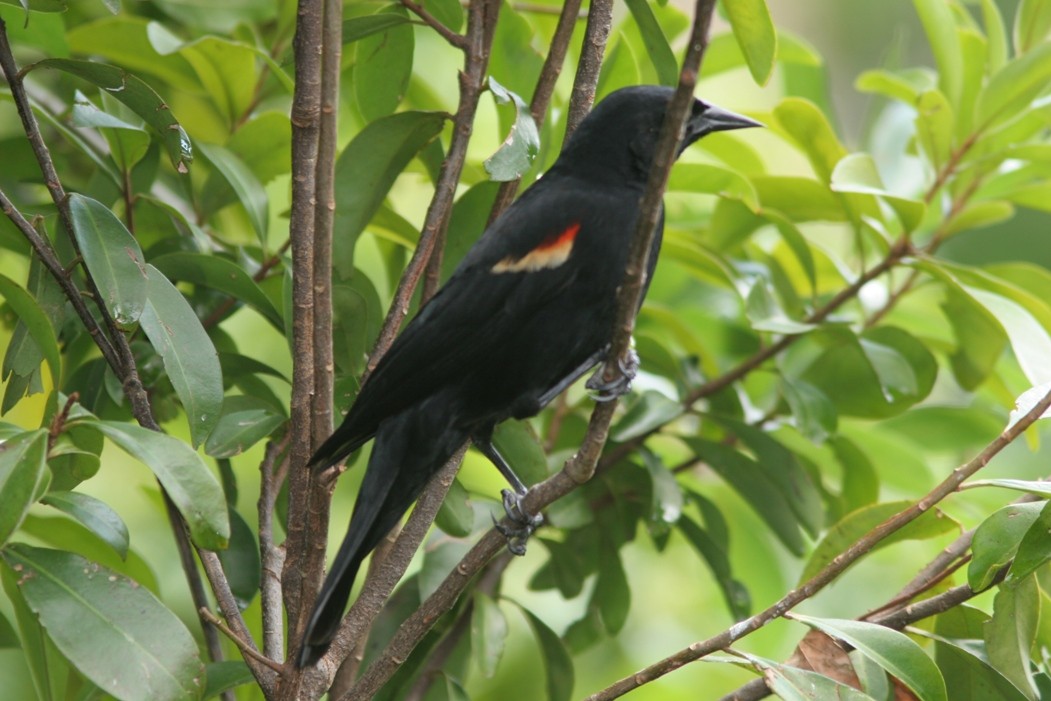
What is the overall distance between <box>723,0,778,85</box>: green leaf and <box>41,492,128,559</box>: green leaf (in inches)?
46.0

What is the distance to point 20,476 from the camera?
1.28m

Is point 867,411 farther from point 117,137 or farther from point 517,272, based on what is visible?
point 117,137

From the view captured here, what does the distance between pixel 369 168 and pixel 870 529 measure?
1.06 meters

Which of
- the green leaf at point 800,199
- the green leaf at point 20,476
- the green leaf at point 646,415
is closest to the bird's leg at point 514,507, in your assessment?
the green leaf at point 646,415

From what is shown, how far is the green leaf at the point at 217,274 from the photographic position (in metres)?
1.85

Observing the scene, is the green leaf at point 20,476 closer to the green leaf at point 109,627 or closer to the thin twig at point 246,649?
the green leaf at point 109,627

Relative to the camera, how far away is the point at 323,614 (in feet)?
4.94

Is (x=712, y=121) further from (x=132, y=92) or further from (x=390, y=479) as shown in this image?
(x=132, y=92)

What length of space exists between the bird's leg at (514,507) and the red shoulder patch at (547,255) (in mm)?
340

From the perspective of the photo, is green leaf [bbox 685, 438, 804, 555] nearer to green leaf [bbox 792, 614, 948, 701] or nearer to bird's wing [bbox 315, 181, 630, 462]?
bird's wing [bbox 315, 181, 630, 462]

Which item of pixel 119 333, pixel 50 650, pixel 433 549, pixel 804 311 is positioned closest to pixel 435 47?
pixel 804 311

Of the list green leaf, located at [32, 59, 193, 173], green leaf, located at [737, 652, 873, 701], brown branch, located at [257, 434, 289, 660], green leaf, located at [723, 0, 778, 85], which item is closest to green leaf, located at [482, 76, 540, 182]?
green leaf, located at [723, 0, 778, 85]

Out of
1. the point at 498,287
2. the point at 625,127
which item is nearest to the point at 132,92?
the point at 498,287

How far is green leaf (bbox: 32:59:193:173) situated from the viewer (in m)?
1.68
